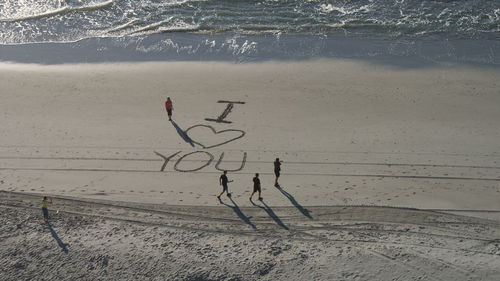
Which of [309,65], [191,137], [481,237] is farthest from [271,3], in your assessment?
[481,237]

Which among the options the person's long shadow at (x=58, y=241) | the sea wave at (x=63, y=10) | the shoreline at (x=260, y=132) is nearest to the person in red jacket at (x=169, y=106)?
the shoreline at (x=260, y=132)

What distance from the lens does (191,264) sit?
15.1 metres

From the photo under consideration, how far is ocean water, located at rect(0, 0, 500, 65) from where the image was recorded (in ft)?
92.6

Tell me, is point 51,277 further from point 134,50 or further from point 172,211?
point 134,50

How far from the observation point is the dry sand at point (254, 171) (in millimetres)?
15172

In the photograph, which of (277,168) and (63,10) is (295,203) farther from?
(63,10)

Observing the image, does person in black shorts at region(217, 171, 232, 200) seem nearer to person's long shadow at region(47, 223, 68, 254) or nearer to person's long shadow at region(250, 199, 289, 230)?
person's long shadow at region(250, 199, 289, 230)

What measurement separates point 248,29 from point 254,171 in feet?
43.9

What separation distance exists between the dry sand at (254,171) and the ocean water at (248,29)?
168 cm

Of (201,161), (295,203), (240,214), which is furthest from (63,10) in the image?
(295,203)

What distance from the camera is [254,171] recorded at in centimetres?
1920

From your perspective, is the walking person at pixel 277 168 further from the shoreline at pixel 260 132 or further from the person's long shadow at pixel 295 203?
the shoreline at pixel 260 132

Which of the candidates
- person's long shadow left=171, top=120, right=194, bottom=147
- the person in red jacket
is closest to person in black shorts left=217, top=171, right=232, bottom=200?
person's long shadow left=171, top=120, right=194, bottom=147

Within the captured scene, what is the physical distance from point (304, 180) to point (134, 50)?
1405 cm
